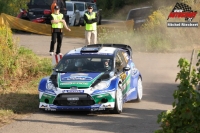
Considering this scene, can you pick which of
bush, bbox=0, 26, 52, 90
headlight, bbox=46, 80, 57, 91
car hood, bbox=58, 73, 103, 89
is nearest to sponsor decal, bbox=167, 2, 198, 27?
bush, bbox=0, 26, 52, 90

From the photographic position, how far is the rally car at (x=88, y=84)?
41.2 feet

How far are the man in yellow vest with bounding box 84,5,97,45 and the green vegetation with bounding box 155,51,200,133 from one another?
50.3ft

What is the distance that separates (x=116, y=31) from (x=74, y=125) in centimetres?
1663

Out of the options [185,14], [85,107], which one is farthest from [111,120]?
[185,14]

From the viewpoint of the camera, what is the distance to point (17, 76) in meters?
17.0

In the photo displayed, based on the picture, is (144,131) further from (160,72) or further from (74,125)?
(160,72)

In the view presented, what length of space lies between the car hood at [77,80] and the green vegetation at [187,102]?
17.2 ft

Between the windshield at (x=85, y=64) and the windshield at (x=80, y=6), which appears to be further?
the windshield at (x=80, y=6)

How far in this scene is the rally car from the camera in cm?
1257

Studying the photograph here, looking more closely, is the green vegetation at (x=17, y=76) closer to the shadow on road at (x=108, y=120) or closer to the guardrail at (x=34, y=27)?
the shadow on road at (x=108, y=120)

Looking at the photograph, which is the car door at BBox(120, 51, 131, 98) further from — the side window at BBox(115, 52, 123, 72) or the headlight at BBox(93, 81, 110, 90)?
the headlight at BBox(93, 81, 110, 90)

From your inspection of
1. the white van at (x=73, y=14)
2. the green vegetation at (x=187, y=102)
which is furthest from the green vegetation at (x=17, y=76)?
the white van at (x=73, y=14)

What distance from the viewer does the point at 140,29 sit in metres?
28.2

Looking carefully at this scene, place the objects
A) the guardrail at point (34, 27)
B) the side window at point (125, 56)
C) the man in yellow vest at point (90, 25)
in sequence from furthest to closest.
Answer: the guardrail at point (34, 27) < the man in yellow vest at point (90, 25) < the side window at point (125, 56)
